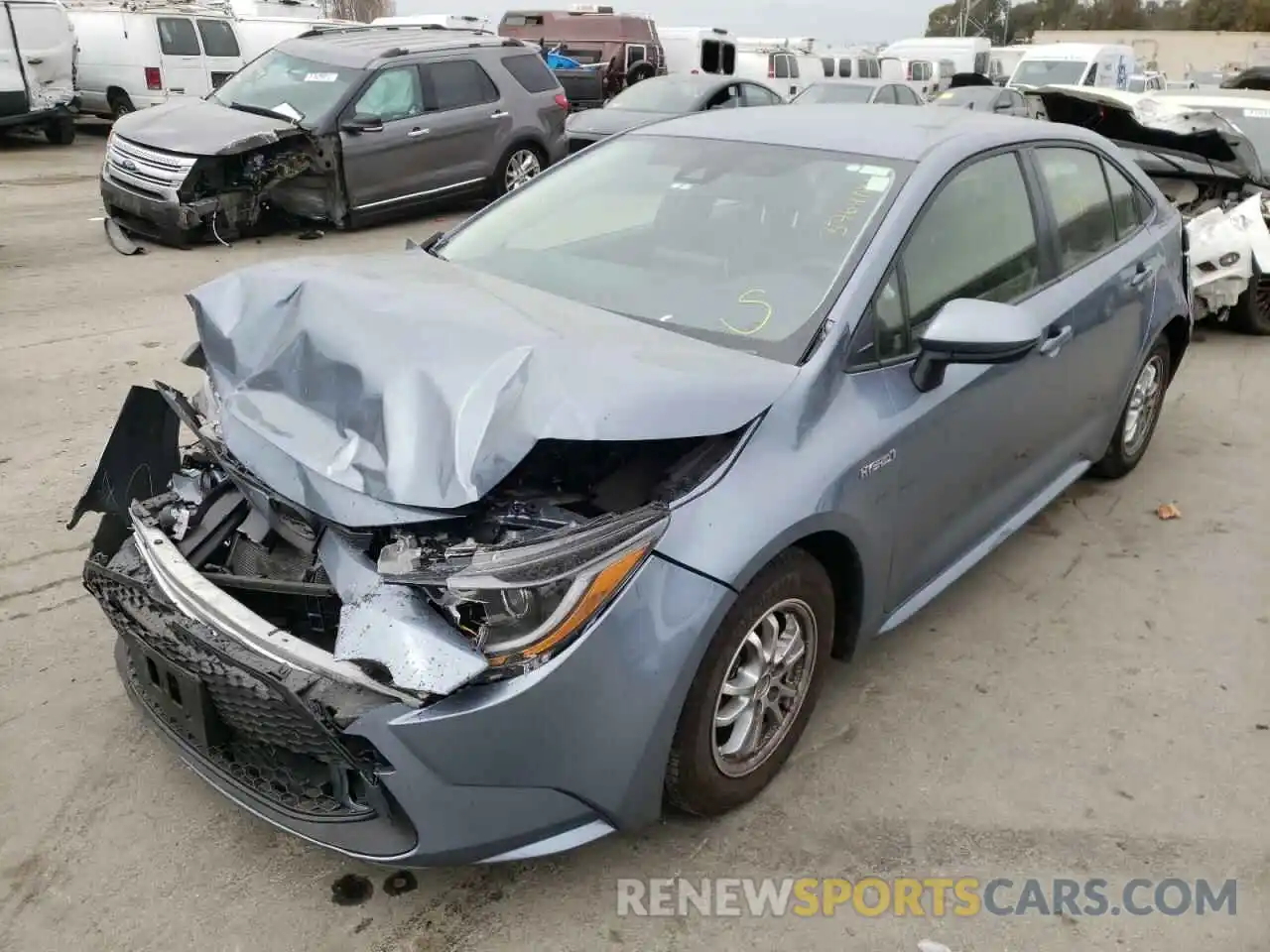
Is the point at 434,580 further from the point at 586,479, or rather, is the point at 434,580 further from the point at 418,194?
the point at 418,194

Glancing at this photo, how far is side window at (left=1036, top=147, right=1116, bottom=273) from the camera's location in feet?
12.8

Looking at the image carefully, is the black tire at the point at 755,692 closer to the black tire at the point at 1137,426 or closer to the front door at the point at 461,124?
the black tire at the point at 1137,426

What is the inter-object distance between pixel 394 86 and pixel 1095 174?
7.69m

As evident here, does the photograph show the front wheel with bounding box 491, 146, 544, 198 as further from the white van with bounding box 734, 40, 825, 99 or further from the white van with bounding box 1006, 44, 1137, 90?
the white van with bounding box 734, 40, 825, 99

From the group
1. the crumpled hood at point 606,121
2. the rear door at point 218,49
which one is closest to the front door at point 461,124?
the crumpled hood at point 606,121

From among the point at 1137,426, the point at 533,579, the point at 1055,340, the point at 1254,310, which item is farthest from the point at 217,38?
the point at 533,579

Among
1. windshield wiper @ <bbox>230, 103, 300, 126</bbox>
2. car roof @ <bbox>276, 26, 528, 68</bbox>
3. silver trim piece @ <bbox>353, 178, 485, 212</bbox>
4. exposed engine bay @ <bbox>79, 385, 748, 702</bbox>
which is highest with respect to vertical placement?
car roof @ <bbox>276, 26, 528, 68</bbox>

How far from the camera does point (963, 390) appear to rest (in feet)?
10.5

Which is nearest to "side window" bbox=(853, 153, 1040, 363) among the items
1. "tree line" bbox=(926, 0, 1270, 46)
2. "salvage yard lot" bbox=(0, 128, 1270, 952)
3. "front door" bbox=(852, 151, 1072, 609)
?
"front door" bbox=(852, 151, 1072, 609)

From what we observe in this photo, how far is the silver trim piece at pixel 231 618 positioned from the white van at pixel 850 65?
84.3ft

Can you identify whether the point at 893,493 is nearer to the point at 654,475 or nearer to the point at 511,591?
the point at 654,475

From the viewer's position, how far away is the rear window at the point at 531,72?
11.5 metres

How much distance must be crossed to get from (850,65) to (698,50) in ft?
16.9

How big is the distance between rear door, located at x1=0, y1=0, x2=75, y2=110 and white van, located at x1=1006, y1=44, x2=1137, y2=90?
1606 centimetres
